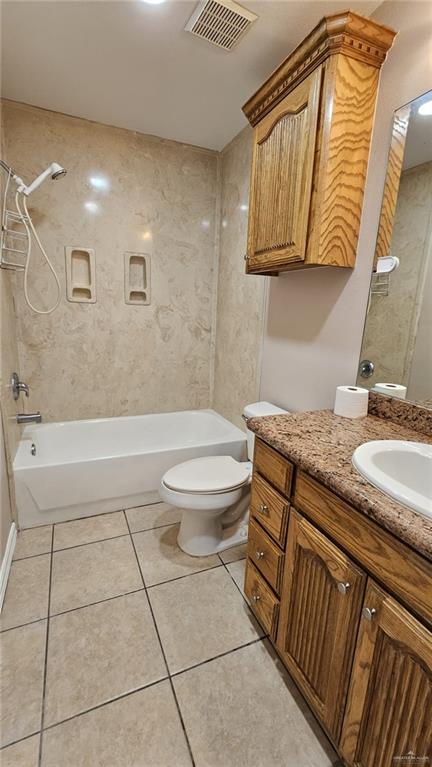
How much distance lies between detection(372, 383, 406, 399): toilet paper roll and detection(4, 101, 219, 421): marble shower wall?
1759 mm

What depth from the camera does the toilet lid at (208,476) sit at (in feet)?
5.08

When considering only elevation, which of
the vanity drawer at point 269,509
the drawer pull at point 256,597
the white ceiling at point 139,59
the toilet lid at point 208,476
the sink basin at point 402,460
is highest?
the white ceiling at point 139,59

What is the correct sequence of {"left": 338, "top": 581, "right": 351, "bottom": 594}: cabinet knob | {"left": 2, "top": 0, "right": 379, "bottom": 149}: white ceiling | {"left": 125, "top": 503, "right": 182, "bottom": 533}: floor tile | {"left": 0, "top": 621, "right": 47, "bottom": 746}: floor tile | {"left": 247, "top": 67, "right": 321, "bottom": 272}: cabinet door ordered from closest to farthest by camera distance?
{"left": 338, "top": 581, "right": 351, "bottom": 594}: cabinet knob → {"left": 0, "top": 621, "right": 47, "bottom": 746}: floor tile → {"left": 247, "top": 67, "right": 321, "bottom": 272}: cabinet door → {"left": 2, "top": 0, "right": 379, "bottom": 149}: white ceiling → {"left": 125, "top": 503, "right": 182, "bottom": 533}: floor tile

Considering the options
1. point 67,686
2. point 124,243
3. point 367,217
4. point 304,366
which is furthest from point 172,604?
point 124,243

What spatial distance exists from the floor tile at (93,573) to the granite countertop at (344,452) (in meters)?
1.05

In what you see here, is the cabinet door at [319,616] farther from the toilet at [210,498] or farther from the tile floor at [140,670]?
the toilet at [210,498]

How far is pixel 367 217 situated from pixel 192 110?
1451 millimetres

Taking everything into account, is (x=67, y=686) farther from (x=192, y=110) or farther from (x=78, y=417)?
(x=192, y=110)

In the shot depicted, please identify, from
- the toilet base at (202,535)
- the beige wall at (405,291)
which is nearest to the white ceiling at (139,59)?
the beige wall at (405,291)

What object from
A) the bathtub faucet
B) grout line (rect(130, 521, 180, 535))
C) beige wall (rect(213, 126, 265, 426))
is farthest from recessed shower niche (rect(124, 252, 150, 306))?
grout line (rect(130, 521, 180, 535))

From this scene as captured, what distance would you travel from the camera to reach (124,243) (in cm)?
240

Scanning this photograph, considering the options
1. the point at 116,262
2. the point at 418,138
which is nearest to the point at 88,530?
the point at 116,262

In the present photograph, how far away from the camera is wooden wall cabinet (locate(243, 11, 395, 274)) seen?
1094 millimetres

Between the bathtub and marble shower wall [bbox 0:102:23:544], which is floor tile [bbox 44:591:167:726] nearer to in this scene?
marble shower wall [bbox 0:102:23:544]
